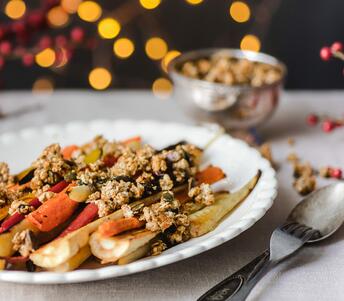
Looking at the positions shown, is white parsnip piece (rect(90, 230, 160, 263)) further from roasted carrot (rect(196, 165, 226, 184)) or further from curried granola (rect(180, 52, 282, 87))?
curried granola (rect(180, 52, 282, 87))

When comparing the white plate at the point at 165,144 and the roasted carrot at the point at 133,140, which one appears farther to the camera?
the roasted carrot at the point at 133,140

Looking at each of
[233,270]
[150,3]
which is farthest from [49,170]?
[150,3]

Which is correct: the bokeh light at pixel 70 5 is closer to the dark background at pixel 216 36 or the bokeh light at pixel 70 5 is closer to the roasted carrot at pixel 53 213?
the dark background at pixel 216 36

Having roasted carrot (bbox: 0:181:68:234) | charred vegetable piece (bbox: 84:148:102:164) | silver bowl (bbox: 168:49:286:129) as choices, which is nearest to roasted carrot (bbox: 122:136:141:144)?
charred vegetable piece (bbox: 84:148:102:164)

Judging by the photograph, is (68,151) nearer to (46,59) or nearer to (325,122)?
(325,122)

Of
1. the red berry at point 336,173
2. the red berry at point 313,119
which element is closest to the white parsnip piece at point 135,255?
the red berry at point 336,173
